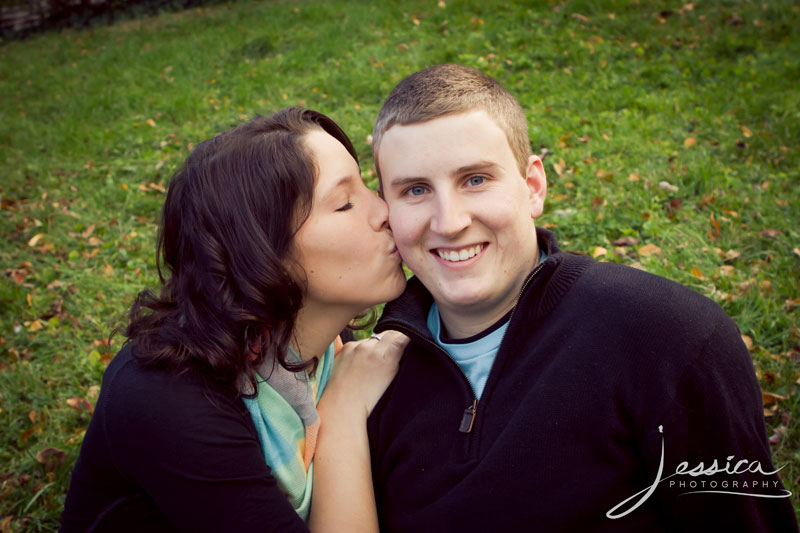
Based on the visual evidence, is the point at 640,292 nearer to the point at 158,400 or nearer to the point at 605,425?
the point at 605,425

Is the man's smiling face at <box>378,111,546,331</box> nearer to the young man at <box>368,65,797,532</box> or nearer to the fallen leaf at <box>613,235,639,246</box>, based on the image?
the young man at <box>368,65,797,532</box>

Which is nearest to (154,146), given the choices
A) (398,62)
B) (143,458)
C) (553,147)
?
(398,62)

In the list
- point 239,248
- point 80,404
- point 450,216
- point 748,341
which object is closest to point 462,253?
point 450,216

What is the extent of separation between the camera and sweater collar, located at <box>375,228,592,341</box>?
194 centimetres

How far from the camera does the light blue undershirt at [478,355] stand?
2.07m

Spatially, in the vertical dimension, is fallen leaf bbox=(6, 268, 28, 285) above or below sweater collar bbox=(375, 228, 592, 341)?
below

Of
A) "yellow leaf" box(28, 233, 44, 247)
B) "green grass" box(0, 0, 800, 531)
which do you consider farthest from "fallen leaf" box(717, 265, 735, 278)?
"yellow leaf" box(28, 233, 44, 247)

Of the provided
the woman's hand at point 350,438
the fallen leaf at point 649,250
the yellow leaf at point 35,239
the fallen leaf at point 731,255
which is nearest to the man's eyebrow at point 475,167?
the woman's hand at point 350,438

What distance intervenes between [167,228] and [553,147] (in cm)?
429

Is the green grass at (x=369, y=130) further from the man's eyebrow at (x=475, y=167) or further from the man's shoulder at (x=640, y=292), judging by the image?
the man's eyebrow at (x=475, y=167)

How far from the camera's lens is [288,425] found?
2143mm

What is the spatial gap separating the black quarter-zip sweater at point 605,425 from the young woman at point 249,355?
460mm

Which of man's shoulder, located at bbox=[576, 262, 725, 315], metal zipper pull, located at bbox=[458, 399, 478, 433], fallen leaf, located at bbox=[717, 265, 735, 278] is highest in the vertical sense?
man's shoulder, located at bbox=[576, 262, 725, 315]

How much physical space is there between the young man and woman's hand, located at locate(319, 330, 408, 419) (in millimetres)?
109
